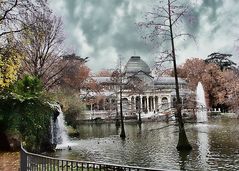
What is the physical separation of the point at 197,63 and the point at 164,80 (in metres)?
23.2

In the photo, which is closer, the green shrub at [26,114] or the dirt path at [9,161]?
the dirt path at [9,161]

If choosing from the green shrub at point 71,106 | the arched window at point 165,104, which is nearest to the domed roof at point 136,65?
the arched window at point 165,104

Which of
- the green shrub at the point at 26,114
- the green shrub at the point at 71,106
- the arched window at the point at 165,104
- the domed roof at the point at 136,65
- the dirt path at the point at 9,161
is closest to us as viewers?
the dirt path at the point at 9,161

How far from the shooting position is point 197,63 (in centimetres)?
9300

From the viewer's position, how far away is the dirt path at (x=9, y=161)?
44.9ft

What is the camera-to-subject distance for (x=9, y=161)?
1525 centimetres

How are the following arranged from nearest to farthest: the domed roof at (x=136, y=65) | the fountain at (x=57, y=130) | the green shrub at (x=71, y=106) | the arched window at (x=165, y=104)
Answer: the fountain at (x=57, y=130) < the arched window at (x=165, y=104) < the green shrub at (x=71, y=106) < the domed roof at (x=136, y=65)

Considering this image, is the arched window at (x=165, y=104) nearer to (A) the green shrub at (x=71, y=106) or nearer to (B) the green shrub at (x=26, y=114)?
(B) the green shrub at (x=26, y=114)

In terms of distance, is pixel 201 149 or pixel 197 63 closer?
pixel 201 149

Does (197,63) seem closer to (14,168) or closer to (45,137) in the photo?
(45,137)

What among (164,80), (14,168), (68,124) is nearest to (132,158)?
(14,168)

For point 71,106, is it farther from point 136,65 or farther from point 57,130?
point 136,65

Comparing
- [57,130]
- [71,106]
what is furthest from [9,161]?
[71,106]

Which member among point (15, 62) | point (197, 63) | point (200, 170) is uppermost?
point (197, 63)
